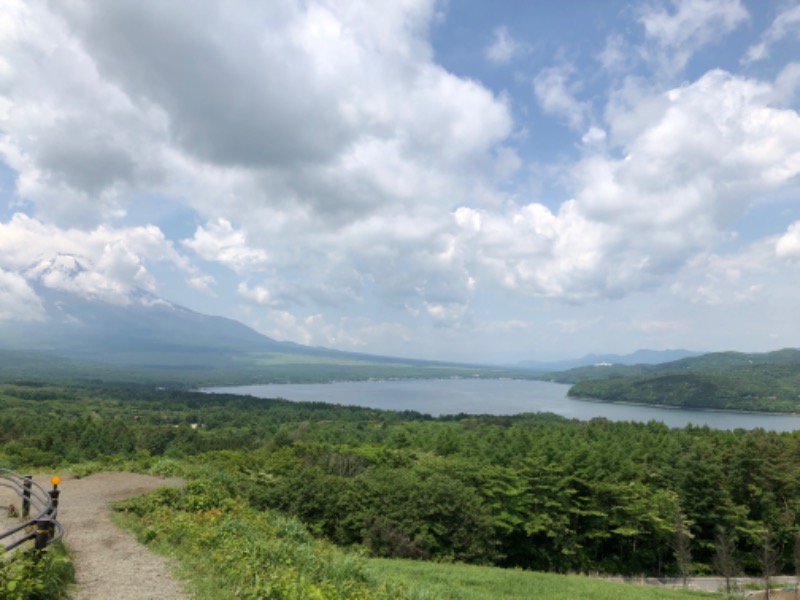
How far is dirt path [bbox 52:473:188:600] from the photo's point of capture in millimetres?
6945

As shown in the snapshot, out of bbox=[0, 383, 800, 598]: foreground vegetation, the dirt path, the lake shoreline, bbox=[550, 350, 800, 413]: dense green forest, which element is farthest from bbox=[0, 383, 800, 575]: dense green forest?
bbox=[550, 350, 800, 413]: dense green forest

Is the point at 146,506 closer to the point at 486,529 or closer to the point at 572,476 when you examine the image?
the point at 486,529

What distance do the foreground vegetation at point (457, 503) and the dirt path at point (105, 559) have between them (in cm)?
54

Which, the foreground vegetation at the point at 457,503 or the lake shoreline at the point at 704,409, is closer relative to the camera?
the foreground vegetation at the point at 457,503

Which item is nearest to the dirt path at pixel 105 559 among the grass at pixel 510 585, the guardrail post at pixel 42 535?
the guardrail post at pixel 42 535

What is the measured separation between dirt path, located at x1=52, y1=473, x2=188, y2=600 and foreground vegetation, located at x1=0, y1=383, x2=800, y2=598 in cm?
54

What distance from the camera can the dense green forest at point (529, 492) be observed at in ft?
73.7

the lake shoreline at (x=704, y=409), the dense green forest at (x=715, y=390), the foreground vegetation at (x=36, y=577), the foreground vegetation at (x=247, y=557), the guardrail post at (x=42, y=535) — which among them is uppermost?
the guardrail post at (x=42, y=535)

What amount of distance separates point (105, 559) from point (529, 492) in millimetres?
28385

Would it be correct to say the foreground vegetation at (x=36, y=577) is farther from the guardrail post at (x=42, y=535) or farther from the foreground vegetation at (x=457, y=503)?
the foreground vegetation at (x=457, y=503)

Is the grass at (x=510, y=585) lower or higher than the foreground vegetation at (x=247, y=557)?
lower

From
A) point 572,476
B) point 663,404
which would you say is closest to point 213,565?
point 572,476

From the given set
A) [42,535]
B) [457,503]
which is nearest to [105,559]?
[42,535]

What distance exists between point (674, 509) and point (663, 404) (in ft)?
433
